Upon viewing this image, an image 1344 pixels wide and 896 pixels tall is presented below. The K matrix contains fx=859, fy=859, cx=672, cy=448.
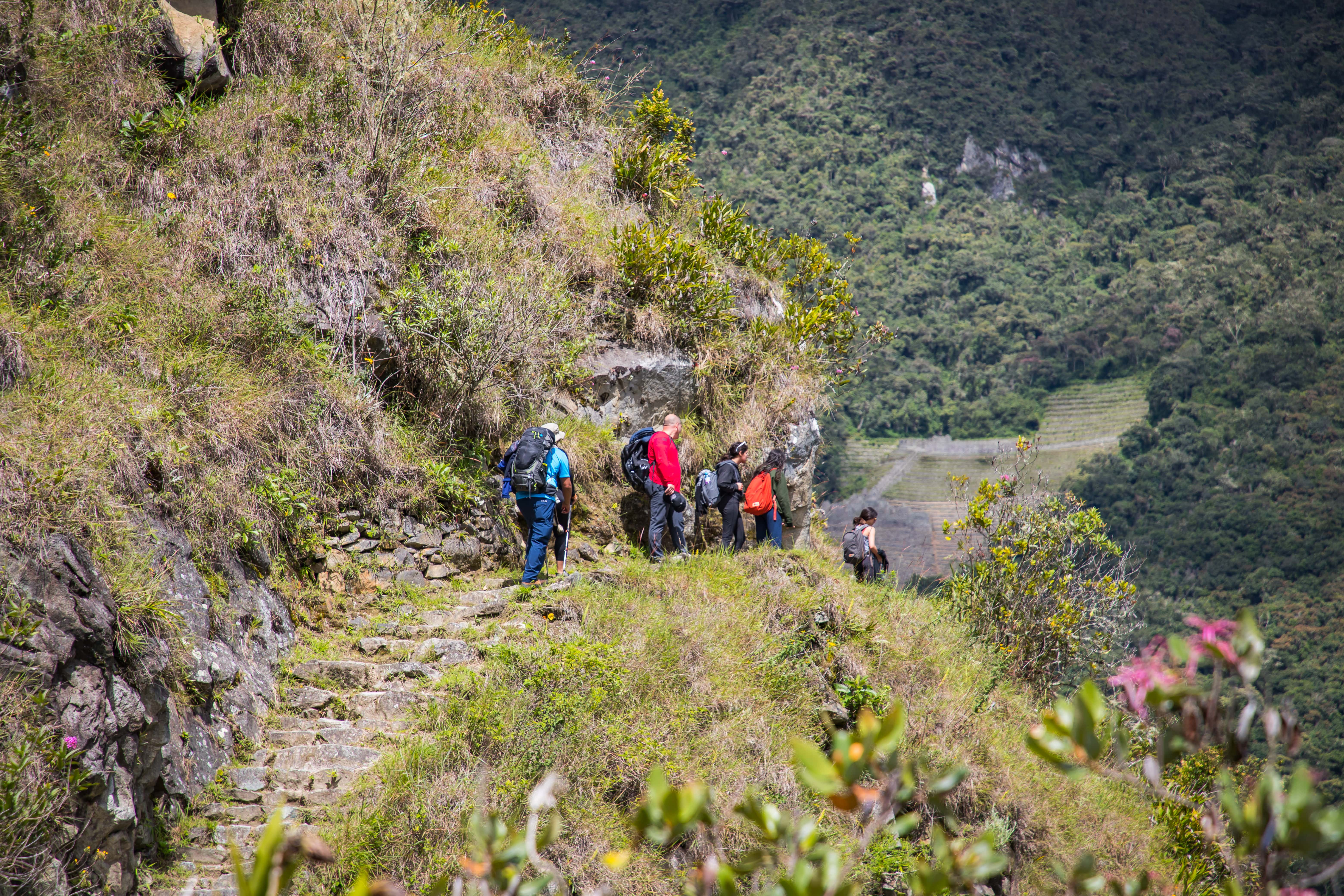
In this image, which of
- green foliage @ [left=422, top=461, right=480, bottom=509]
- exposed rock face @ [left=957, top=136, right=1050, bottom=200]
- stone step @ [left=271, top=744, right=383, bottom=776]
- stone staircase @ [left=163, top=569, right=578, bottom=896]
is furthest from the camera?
exposed rock face @ [left=957, top=136, right=1050, bottom=200]

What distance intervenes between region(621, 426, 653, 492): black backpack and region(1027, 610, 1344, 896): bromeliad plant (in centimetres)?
694

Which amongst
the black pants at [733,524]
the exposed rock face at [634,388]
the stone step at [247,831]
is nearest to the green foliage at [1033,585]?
the black pants at [733,524]

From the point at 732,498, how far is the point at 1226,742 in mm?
7628

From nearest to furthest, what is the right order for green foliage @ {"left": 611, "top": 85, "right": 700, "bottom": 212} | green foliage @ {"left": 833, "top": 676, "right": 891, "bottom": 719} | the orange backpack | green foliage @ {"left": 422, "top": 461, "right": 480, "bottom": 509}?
green foliage @ {"left": 833, "top": 676, "right": 891, "bottom": 719} < green foliage @ {"left": 422, "top": 461, "right": 480, "bottom": 509} < the orange backpack < green foliage @ {"left": 611, "top": 85, "right": 700, "bottom": 212}

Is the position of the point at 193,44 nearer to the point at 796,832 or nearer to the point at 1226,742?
the point at 796,832

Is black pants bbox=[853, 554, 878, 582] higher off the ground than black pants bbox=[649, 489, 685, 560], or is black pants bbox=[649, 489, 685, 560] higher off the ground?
black pants bbox=[649, 489, 685, 560]

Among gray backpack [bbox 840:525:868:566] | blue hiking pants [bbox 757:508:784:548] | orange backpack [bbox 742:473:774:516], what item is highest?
orange backpack [bbox 742:473:774:516]

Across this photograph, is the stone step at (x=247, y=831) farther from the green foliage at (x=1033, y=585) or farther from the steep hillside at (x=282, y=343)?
the green foliage at (x=1033, y=585)

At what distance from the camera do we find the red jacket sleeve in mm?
8914

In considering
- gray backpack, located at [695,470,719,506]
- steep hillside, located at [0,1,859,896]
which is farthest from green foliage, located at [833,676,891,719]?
steep hillside, located at [0,1,859,896]

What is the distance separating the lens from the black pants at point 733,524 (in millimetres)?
9570

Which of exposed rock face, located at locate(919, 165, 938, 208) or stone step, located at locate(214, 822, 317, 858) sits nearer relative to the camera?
stone step, located at locate(214, 822, 317, 858)

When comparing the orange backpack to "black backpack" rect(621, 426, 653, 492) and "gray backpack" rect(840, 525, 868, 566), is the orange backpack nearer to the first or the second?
"gray backpack" rect(840, 525, 868, 566)

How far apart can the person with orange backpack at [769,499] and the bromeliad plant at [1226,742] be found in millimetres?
7532
